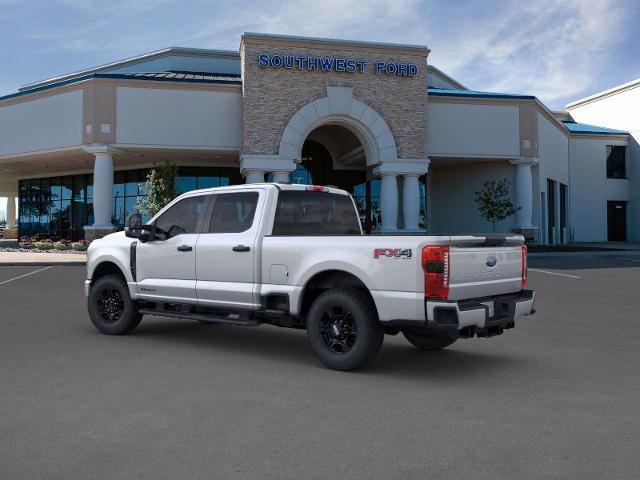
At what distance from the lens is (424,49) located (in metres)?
30.8

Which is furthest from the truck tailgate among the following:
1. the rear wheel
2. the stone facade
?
the stone facade

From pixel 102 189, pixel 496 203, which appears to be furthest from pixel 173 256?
pixel 496 203

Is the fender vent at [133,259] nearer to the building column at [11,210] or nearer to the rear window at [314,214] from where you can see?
the rear window at [314,214]

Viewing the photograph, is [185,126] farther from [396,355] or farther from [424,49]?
[396,355]

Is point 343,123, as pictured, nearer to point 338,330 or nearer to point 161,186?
point 161,186

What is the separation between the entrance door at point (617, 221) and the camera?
45781 mm

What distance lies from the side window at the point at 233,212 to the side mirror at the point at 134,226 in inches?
40.5

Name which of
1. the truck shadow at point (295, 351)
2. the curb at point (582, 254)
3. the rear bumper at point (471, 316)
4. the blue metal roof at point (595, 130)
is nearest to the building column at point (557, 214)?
the blue metal roof at point (595, 130)

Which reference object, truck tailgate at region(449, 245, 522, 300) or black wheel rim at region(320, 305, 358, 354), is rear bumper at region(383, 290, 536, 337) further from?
black wheel rim at region(320, 305, 358, 354)

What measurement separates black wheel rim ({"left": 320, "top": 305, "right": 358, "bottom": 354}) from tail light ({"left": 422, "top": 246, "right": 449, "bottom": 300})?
0.99m

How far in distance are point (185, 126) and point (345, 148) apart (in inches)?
399

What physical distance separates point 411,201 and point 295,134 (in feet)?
22.3

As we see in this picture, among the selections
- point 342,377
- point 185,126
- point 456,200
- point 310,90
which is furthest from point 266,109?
point 342,377

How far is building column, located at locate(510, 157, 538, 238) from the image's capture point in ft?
109
